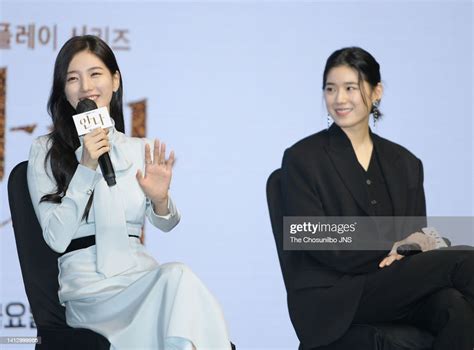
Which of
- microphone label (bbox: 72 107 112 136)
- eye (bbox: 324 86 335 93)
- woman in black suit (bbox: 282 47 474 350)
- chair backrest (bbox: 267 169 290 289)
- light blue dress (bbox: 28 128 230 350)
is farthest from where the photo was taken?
eye (bbox: 324 86 335 93)

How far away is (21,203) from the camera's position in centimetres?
294

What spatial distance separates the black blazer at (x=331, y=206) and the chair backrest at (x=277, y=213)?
0.07 feet

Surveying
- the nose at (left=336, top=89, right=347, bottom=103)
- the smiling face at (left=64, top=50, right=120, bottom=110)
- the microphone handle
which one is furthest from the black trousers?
the smiling face at (left=64, top=50, right=120, bottom=110)

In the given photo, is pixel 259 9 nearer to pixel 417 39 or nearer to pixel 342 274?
pixel 417 39

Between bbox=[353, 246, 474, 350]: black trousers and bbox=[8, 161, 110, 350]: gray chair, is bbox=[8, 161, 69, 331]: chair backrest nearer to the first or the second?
bbox=[8, 161, 110, 350]: gray chair

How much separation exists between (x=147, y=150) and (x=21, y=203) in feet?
1.44

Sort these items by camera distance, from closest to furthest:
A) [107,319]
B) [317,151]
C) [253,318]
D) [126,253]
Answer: [107,319], [126,253], [317,151], [253,318]

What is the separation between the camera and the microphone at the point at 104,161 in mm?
2662

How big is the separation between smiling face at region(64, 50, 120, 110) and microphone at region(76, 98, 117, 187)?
214 mm

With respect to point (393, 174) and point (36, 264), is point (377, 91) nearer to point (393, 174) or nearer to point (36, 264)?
point (393, 174)

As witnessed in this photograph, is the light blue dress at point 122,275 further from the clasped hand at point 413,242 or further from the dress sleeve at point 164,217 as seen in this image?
the clasped hand at point 413,242

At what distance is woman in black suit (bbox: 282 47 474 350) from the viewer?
286cm

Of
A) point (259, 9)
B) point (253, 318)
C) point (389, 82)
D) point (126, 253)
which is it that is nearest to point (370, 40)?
point (389, 82)

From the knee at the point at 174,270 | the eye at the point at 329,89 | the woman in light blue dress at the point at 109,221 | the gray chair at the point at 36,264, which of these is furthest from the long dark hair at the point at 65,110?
the eye at the point at 329,89
